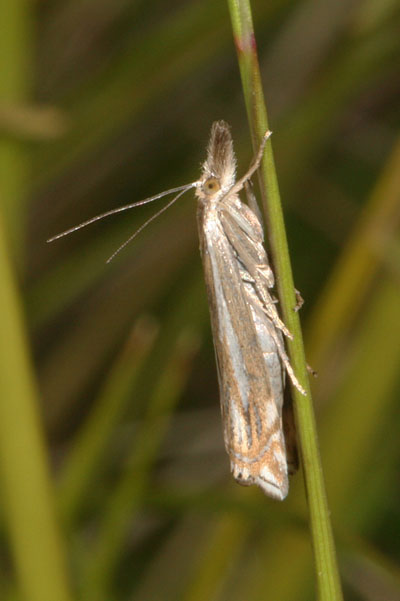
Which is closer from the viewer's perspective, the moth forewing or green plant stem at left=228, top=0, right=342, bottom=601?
green plant stem at left=228, top=0, right=342, bottom=601

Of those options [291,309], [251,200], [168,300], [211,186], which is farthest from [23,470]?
[168,300]

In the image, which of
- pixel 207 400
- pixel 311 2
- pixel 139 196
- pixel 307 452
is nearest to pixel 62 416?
pixel 207 400

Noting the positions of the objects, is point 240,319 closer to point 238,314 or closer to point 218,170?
point 238,314

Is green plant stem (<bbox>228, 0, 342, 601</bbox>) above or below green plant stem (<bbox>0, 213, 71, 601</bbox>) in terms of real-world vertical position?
above

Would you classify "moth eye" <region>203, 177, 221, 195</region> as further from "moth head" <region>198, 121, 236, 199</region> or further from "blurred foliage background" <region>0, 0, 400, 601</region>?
"blurred foliage background" <region>0, 0, 400, 601</region>

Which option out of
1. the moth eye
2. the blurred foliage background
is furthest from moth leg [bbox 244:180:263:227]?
the blurred foliage background

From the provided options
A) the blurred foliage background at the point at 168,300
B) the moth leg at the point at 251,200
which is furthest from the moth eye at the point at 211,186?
the blurred foliage background at the point at 168,300

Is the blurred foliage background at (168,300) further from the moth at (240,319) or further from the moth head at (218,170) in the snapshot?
the moth head at (218,170)
